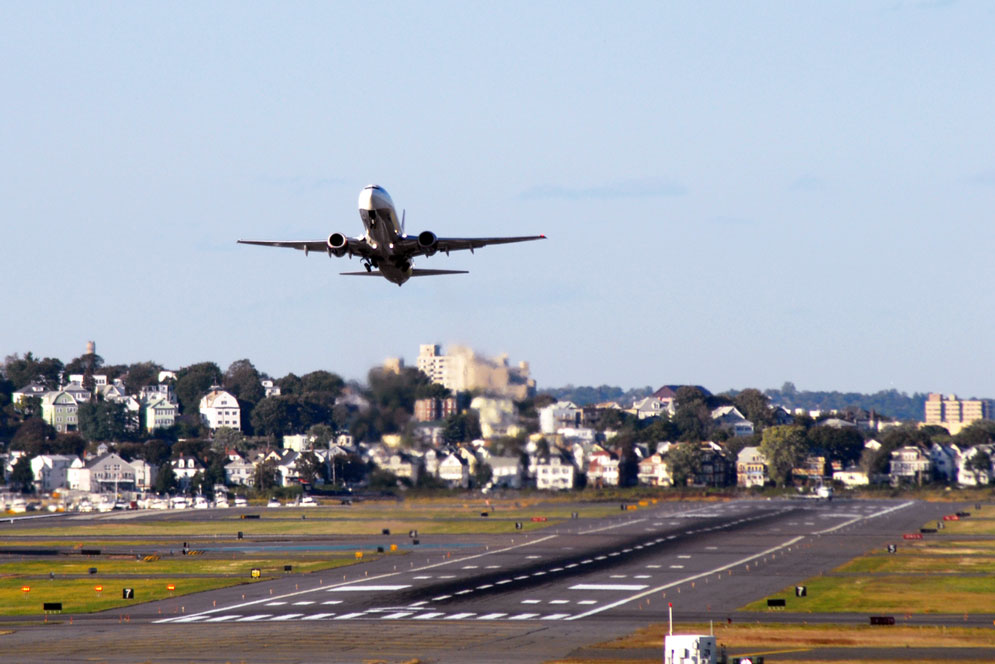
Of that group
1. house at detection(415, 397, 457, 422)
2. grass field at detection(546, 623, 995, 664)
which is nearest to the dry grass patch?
grass field at detection(546, 623, 995, 664)

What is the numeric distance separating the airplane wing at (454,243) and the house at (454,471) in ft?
264

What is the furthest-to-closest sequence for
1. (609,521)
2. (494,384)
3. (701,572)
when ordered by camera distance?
(609,521) → (494,384) → (701,572)

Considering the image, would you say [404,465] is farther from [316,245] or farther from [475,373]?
[316,245]

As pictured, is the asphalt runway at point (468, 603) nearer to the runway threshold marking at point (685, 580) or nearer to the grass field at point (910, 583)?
the runway threshold marking at point (685, 580)

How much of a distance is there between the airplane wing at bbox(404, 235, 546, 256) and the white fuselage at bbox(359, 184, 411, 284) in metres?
0.80

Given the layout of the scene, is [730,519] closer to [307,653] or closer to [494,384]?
[494,384]

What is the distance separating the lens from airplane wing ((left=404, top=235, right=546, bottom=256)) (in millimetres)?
70812

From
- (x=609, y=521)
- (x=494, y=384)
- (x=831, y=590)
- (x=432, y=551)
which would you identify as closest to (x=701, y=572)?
(x=831, y=590)

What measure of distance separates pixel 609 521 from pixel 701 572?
6974 centimetres

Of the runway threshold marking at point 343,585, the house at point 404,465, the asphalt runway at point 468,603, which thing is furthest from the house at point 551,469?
the runway threshold marking at point 343,585

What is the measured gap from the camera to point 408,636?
74375 millimetres

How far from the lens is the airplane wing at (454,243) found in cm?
7081

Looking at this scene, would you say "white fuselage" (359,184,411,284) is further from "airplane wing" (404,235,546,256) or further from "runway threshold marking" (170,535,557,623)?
"runway threshold marking" (170,535,557,623)

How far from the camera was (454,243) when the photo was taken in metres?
71.7
